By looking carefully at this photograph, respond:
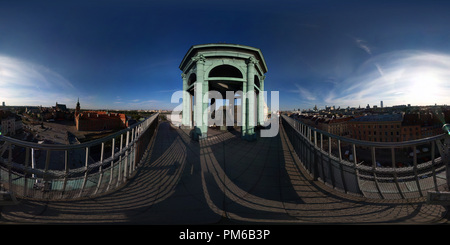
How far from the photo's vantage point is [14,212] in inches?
60.8

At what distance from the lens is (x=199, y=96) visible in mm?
5082

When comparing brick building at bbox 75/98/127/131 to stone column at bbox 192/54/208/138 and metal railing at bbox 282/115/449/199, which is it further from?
metal railing at bbox 282/115/449/199

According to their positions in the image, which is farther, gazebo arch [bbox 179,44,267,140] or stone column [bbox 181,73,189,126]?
stone column [bbox 181,73,189,126]

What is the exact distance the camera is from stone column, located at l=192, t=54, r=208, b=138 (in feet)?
16.7

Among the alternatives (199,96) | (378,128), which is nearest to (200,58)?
(199,96)

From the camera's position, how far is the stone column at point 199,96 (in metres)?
5.09

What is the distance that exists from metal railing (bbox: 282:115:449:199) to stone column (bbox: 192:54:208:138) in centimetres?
404

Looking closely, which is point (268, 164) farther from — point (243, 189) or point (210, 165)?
point (210, 165)

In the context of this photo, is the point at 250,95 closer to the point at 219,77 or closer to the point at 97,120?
the point at 219,77

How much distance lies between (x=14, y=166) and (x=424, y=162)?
195 inches

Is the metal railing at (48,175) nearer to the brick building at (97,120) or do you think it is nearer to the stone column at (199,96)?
the brick building at (97,120)

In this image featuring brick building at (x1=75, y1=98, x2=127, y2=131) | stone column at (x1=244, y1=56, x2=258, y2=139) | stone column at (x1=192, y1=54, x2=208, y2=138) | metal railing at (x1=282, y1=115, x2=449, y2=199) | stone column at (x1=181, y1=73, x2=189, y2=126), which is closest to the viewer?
metal railing at (x1=282, y1=115, x2=449, y2=199)

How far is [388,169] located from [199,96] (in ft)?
15.8

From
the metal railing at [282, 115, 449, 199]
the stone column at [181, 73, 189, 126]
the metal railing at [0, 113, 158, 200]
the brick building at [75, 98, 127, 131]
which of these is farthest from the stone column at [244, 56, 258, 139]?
the metal railing at [0, 113, 158, 200]
